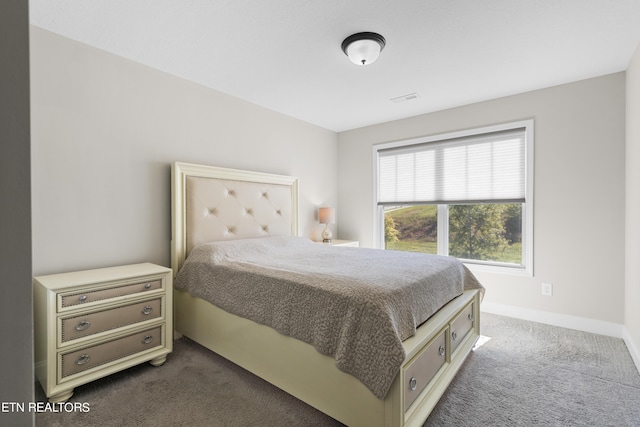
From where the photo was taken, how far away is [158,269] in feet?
7.14

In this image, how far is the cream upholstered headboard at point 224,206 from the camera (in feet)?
8.40

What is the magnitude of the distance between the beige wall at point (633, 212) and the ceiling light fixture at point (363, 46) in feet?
6.29

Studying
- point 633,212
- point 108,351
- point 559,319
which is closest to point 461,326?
point 559,319

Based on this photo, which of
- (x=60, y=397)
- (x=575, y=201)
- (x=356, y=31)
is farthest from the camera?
(x=575, y=201)

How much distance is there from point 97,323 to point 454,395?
2.25m

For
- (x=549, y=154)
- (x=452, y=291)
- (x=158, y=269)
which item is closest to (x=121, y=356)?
(x=158, y=269)

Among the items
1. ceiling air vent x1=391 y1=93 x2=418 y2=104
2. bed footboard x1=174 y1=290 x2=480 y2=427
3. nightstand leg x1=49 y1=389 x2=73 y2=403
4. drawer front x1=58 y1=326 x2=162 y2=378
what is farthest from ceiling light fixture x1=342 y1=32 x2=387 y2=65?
nightstand leg x1=49 y1=389 x2=73 y2=403

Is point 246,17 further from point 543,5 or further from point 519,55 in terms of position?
point 519,55

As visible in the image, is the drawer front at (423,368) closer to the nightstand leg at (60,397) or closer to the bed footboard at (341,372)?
the bed footboard at (341,372)

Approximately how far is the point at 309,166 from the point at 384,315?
→ 9.73 ft

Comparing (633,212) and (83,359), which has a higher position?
(633,212)

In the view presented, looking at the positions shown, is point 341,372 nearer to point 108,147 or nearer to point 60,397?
point 60,397

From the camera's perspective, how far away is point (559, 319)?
9.43 feet

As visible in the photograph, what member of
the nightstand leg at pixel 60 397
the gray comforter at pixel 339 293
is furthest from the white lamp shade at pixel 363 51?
the nightstand leg at pixel 60 397
